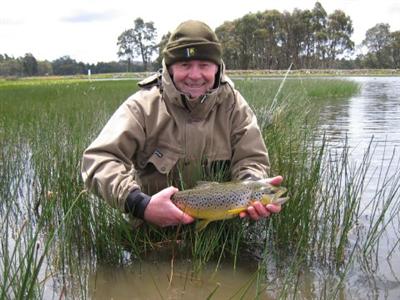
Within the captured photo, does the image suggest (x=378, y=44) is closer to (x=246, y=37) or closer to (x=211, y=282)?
(x=246, y=37)

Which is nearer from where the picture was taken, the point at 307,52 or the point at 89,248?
the point at 89,248

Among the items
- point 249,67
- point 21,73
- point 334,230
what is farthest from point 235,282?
point 21,73

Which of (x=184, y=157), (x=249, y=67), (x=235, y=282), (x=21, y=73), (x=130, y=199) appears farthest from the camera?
(x=21, y=73)

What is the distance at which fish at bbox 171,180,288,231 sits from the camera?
3227mm

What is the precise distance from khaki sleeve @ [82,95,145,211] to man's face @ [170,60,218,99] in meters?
0.39

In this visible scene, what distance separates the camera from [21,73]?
105000 mm

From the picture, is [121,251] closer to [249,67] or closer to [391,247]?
[391,247]

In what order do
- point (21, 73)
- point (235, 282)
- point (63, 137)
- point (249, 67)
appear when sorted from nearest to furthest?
1. point (235, 282)
2. point (63, 137)
3. point (249, 67)
4. point (21, 73)

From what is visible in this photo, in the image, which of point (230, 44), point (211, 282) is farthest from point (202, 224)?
point (230, 44)

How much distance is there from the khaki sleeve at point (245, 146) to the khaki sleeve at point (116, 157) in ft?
2.45

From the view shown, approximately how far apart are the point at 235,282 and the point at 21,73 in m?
110

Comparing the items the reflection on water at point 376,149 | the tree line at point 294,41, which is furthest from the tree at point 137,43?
the reflection on water at point 376,149

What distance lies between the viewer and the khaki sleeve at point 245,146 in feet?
12.4

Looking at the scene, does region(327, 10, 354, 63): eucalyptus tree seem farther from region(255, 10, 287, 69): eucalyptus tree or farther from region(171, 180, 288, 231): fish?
region(171, 180, 288, 231): fish
